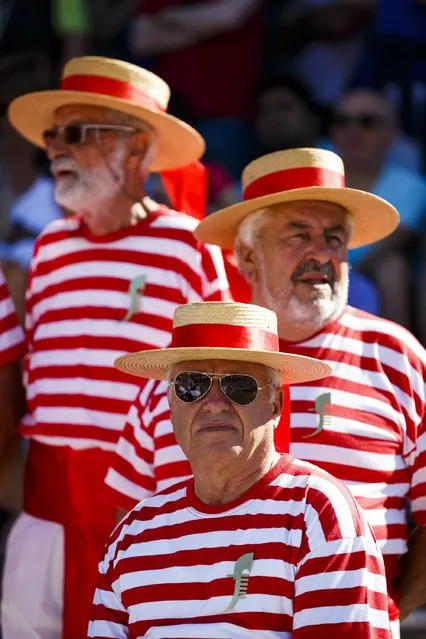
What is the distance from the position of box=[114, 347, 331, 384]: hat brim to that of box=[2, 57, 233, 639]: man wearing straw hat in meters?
0.85

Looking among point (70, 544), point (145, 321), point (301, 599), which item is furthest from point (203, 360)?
point (70, 544)

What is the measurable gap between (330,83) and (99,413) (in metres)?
3.29

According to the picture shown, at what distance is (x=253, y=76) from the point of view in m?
7.68

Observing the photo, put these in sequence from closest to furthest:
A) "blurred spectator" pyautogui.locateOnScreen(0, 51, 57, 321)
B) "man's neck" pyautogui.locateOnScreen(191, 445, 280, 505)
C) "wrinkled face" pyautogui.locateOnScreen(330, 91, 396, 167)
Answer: "man's neck" pyautogui.locateOnScreen(191, 445, 280, 505) < "blurred spectator" pyautogui.locateOnScreen(0, 51, 57, 321) < "wrinkled face" pyautogui.locateOnScreen(330, 91, 396, 167)

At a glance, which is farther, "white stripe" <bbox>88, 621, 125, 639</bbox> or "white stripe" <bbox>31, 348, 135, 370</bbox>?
"white stripe" <bbox>31, 348, 135, 370</bbox>

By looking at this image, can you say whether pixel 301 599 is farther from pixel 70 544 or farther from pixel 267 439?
pixel 70 544

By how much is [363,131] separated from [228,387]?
3685 mm

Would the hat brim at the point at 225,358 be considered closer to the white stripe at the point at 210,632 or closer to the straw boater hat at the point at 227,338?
the straw boater hat at the point at 227,338

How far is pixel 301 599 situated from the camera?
3344 millimetres

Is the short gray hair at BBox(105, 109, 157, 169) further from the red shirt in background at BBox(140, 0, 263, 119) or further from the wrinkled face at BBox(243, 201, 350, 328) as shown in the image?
the red shirt in background at BBox(140, 0, 263, 119)

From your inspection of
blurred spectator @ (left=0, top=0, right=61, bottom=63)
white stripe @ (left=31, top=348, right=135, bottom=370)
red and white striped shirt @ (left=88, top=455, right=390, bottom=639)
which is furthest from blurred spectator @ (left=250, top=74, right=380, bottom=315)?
red and white striped shirt @ (left=88, top=455, right=390, bottom=639)

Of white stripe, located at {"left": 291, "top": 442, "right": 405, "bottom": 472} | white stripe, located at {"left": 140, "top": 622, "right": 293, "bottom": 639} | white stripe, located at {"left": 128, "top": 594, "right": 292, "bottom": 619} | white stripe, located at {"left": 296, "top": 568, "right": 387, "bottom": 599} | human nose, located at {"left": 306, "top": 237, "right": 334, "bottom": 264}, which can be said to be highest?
human nose, located at {"left": 306, "top": 237, "right": 334, "bottom": 264}

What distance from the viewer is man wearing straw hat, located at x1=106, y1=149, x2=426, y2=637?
13.8ft

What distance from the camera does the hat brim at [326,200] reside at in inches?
175
